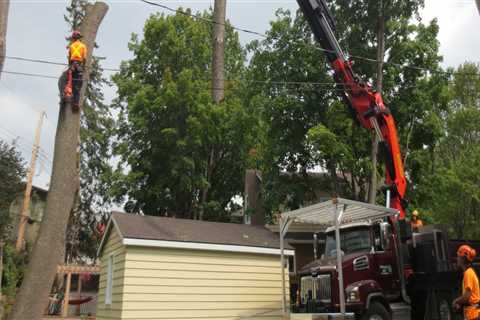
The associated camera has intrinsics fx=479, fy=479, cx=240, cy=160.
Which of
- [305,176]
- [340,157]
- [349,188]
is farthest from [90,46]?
[349,188]

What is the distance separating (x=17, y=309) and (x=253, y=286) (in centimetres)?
729

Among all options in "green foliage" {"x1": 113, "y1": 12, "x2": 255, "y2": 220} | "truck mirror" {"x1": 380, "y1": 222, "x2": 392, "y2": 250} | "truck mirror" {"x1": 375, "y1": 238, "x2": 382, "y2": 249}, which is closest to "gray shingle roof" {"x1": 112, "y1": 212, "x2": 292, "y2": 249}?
"truck mirror" {"x1": 375, "y1": 238, "x2": 382, "y2": 249}

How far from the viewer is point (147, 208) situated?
2673cm

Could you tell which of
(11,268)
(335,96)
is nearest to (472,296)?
(335,96)

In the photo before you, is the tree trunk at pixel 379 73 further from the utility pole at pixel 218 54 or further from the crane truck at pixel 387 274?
the utility pole at pixel 218 54

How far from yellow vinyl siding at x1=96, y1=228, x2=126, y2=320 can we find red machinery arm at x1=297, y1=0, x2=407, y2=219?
7.31 meters

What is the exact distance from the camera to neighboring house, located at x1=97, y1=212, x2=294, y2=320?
11.3 metres

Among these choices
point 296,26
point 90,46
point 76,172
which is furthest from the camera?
point 296,26

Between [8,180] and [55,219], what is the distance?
23219 mm

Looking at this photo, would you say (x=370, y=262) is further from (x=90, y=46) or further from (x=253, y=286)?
(x=90, y=46)

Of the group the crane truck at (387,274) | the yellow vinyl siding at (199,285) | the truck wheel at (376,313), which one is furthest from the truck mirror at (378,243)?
the yellow vinyl siding at (199,285)

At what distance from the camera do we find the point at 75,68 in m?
8.11

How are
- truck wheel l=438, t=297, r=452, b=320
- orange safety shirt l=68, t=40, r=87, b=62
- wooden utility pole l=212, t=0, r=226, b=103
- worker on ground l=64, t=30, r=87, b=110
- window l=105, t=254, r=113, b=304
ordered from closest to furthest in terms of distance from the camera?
worker on ground l=64, t=30, r=87, b=110 < orange safety shirt l=68, t=40, r=87, b=62 < truck wheel l=438, t=297, r=452, b=320 < window l=105, t=254, r=113, b=304 < wooden utility pole l=212, t=0, r=226, b=103

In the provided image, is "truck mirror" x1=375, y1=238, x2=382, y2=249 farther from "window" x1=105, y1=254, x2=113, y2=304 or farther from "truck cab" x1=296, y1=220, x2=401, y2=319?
"window" x1=105, y1=254, x2=113, y2=304
